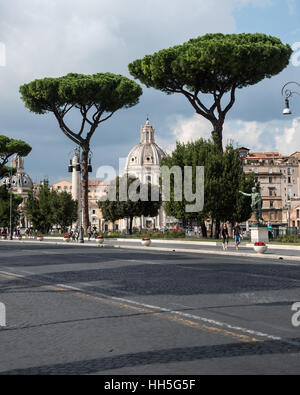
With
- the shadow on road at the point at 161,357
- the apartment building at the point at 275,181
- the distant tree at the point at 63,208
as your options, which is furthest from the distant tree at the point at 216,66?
the apartment building at the point at 275,181

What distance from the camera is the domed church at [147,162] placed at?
582 ft

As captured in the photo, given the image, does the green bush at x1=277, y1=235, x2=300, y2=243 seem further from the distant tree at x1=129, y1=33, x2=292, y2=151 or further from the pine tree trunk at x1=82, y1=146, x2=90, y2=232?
the pine tree trunk at x1=82, y1=146, x2=90, y2=232

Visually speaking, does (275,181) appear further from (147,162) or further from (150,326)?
(150,326)

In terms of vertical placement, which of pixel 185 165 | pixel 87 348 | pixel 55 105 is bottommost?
pixel 87 348

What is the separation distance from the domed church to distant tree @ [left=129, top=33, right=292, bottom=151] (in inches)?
5247

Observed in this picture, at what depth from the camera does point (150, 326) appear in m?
7.09

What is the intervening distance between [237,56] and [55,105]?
1865 centimetres

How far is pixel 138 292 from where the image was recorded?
10570 millimetres

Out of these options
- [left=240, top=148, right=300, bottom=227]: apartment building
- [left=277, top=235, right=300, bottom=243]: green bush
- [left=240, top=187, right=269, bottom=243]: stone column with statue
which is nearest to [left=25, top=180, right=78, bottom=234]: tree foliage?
[left=277, top=235, right=300, bottom=243]: green bush

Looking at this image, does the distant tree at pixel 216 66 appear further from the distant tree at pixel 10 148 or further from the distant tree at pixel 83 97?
the distant tree at pixel 10 148

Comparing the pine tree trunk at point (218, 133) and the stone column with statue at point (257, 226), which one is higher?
the pine tree trunk at point (218, 133)

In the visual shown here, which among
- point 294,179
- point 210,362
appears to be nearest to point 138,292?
point 210,362

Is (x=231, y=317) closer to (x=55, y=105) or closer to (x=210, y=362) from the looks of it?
(x=210, y=362)

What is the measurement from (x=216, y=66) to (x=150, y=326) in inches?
1326
